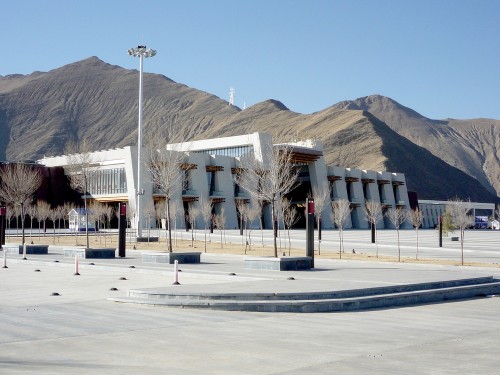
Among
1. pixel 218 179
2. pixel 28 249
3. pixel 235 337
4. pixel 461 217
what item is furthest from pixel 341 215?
pixel 218 179

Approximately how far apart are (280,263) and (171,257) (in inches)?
224

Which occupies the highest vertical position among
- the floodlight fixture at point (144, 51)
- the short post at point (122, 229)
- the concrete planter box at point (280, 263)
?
the floodlight fixture at point (144, 51)

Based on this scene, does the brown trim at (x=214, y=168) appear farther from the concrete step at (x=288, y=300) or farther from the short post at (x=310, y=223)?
the concrete step at (x=288, y=300)

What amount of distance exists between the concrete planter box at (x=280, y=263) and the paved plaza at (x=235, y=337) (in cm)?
595

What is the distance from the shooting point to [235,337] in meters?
11.6

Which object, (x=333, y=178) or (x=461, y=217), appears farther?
(x=333, y=178)

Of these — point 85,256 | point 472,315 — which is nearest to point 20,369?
point 472,315

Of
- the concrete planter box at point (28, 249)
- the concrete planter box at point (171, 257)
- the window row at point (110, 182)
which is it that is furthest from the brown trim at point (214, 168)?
the concrete planter box at point (171, 257)

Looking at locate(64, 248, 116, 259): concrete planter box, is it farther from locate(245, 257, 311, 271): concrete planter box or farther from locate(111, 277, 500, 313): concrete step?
locate(111, 277, 500, 313): concrete step

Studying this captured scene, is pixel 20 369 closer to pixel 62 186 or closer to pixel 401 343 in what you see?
pixel 401 343

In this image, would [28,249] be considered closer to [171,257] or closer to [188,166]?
[171,257]

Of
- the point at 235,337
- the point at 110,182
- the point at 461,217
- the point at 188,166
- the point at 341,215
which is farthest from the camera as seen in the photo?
the point at 110,182

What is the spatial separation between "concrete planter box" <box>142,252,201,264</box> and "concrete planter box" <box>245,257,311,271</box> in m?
3.84

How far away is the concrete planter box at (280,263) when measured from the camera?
25.0 meters
